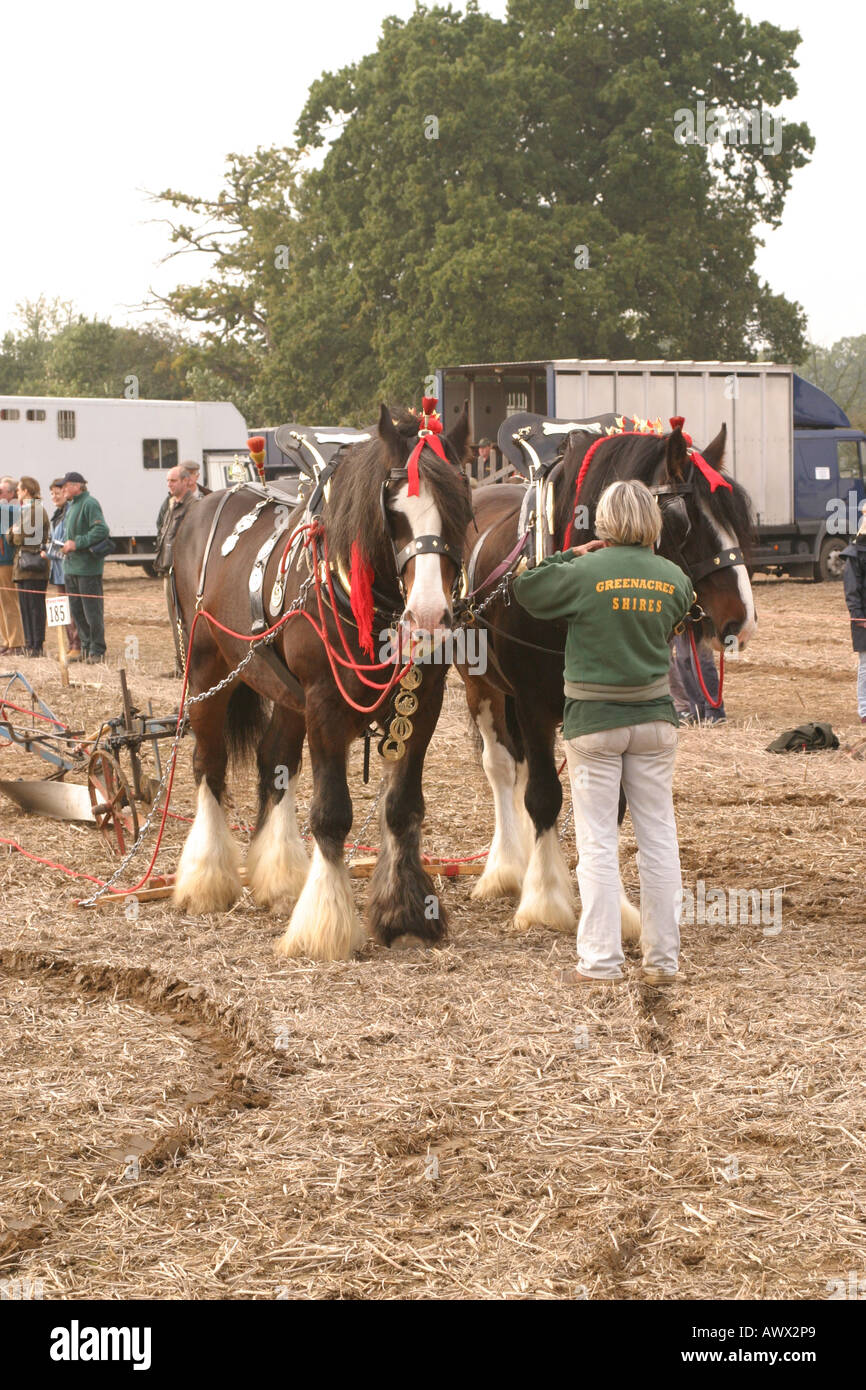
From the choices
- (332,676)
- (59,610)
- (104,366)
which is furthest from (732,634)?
(104,366)

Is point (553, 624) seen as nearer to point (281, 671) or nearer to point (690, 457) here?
point (690, 457)

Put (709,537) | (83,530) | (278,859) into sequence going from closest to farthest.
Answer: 1. (709,537)
2. (278,859)
3. (83,530)

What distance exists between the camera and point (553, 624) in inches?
217

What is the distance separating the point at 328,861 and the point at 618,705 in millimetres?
1350

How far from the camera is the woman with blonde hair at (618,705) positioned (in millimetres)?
4656

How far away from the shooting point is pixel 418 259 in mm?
33312

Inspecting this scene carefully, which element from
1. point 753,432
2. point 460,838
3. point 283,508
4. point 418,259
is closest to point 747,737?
point 460,838

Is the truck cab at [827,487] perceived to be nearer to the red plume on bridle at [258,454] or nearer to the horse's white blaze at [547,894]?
the red plume on bridle at [258,454]

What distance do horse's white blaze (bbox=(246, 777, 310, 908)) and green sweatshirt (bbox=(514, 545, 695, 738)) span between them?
6.30 feet

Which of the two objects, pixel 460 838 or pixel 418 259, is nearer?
pixel 460 838

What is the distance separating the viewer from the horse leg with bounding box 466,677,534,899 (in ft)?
20.7

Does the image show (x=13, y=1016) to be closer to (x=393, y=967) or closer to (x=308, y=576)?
(x=393, y=967)
